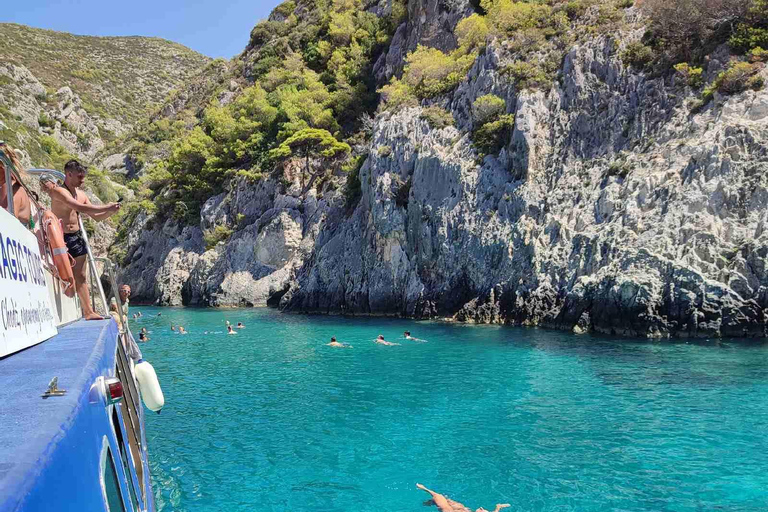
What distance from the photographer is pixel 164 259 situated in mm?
55375

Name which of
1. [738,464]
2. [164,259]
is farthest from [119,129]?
[738,464]

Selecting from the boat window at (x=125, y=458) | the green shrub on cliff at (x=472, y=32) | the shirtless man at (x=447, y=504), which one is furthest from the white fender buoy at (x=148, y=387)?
the green shrub on cliff at (x=472, y=32)

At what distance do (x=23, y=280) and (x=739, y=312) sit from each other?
2377 cm

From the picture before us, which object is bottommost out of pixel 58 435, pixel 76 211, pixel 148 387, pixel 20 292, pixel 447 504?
pixel 447 504

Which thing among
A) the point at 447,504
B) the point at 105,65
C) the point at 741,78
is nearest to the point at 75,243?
the point at 447,504

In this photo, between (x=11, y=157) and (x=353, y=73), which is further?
(x=353, y=73)

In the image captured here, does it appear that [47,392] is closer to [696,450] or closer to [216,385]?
[696,450]

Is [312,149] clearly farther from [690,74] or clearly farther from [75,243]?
[75,243]

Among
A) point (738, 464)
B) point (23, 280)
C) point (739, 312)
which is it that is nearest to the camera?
point (23, 280)

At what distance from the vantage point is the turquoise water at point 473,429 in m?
8.94

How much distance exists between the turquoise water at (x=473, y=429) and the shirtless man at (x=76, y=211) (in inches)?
149

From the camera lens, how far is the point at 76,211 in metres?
7.56

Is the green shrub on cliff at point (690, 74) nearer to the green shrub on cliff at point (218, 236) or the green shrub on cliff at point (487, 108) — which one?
the green shrub on cliff at point (487, 108)

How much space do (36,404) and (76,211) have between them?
596 centimetres
